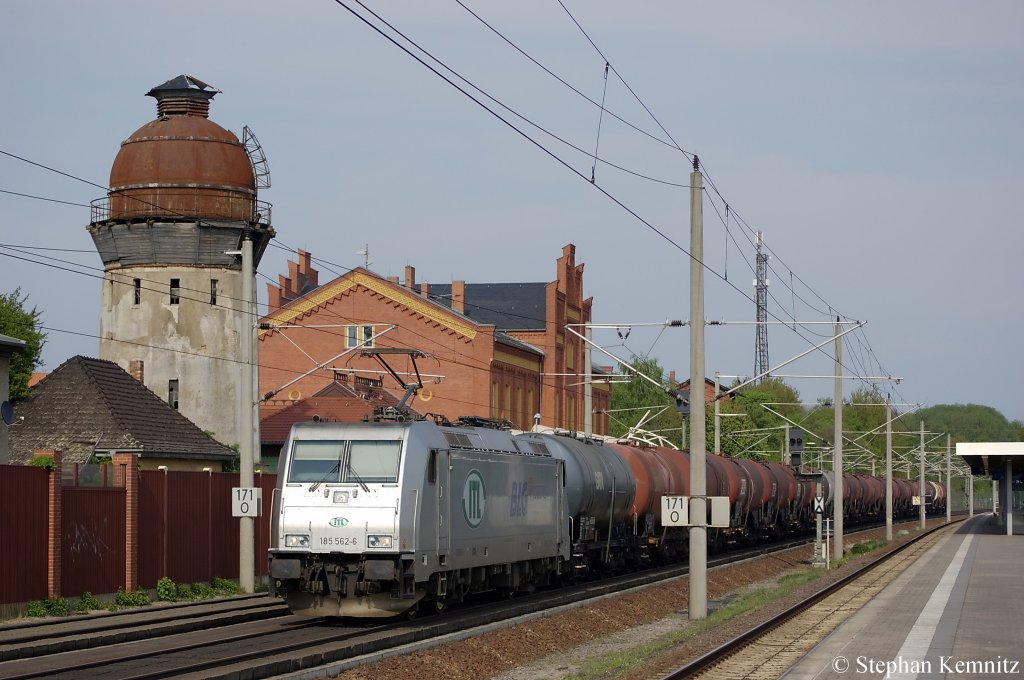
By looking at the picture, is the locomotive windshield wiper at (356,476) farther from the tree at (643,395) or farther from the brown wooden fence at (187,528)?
the tree at (643,395)

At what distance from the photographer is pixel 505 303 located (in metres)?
83.7

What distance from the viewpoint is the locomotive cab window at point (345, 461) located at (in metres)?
21.7

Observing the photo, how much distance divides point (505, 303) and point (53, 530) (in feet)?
194

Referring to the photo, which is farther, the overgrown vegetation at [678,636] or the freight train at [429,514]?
the freight train at [429,514]

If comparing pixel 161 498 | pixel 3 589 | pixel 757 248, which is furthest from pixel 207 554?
pixel 757 248

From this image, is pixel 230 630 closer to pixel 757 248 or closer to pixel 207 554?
pixel 207 554

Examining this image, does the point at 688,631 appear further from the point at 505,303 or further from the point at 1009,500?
the point at 505,303

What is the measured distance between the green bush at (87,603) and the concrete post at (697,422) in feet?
37.5

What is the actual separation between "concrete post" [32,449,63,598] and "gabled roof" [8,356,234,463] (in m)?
13.1

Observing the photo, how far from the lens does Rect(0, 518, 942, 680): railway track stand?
56.4 ft

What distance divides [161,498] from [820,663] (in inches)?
643

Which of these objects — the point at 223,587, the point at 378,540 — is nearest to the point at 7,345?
the point at 223,587

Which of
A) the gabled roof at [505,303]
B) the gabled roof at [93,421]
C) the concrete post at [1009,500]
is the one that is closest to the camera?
the gabled roof at [93,421]

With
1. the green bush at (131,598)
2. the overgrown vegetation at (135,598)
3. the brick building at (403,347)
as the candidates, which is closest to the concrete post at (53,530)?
the overgrown vegetation at (135,598)
